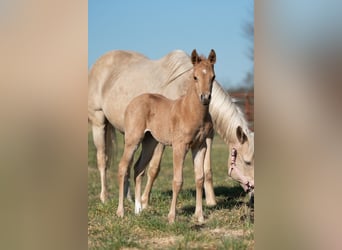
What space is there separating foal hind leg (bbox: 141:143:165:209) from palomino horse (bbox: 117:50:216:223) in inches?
1.5

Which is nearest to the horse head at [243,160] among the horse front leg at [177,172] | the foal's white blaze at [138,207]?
the horse front leg at [177,172]

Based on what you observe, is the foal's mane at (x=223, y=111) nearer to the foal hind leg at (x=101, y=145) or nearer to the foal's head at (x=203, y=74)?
the foal's head at (x=203, y=74)

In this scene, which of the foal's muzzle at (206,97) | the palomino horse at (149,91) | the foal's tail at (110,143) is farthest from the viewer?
the foal's tail at (110,143)

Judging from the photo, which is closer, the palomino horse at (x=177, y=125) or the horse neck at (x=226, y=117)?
the palomino horse at (x=177, y=125)

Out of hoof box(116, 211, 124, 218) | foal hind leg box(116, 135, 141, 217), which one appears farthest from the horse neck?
hoof box(116, 211, 124, 218)

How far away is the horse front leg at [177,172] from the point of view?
9.63 feet

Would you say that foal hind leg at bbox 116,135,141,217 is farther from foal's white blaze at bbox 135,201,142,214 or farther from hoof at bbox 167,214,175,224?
hoof at bbox 167,214,175,224

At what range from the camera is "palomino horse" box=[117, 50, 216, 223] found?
2.84 metres

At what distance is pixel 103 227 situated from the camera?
2.98 meters

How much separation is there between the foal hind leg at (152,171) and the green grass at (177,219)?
30mm

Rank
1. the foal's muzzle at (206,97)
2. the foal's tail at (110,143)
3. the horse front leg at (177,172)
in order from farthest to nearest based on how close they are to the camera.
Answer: the foal's tail at (110,143) < the horse front leg at (177,172) < the foal's muzzle at (206,97)

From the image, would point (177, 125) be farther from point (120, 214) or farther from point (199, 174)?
point (120, 214)
